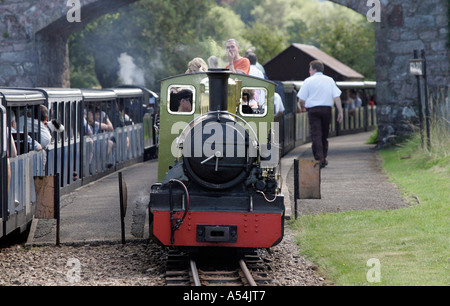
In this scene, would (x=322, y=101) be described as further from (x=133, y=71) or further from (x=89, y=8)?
(x=133, y=71)

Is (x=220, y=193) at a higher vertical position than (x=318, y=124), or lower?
lower

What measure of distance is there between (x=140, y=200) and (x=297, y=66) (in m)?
23.3

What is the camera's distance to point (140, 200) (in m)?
13.1

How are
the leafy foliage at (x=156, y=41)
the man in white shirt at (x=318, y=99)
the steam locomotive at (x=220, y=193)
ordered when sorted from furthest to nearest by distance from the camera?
the leafy foliage at (x=156, y=41) < the man in white shirt at (x=318, y=99) < the steam locomotive at (x=220, y=193)

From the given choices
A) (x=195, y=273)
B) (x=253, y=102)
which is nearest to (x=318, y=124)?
(x=253, y=102)

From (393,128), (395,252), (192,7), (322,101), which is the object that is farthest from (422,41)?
(192,7)

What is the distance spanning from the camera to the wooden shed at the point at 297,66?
35.2 m

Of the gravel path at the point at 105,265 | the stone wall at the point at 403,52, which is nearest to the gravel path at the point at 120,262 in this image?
the gravel path at the point at 105,265

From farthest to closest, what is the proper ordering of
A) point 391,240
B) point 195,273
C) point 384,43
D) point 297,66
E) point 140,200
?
1. point 297,66
2. point 384,43
3. point 140,200
4. point 391,240
5. point 195,273

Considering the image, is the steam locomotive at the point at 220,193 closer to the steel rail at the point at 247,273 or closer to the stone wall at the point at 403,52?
the steel rail at the point at 247,273

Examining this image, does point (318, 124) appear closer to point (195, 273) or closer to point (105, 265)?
point (105, 265)

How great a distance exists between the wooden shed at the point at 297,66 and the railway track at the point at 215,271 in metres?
26.7

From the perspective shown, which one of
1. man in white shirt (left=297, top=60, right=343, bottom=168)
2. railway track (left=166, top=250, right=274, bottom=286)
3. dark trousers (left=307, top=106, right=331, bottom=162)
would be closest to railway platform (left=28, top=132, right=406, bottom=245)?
dark trousers (left=307, top=106, right=331, bottom=162)

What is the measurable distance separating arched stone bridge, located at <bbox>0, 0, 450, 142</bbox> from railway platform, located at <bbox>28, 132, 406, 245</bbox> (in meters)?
2.81
